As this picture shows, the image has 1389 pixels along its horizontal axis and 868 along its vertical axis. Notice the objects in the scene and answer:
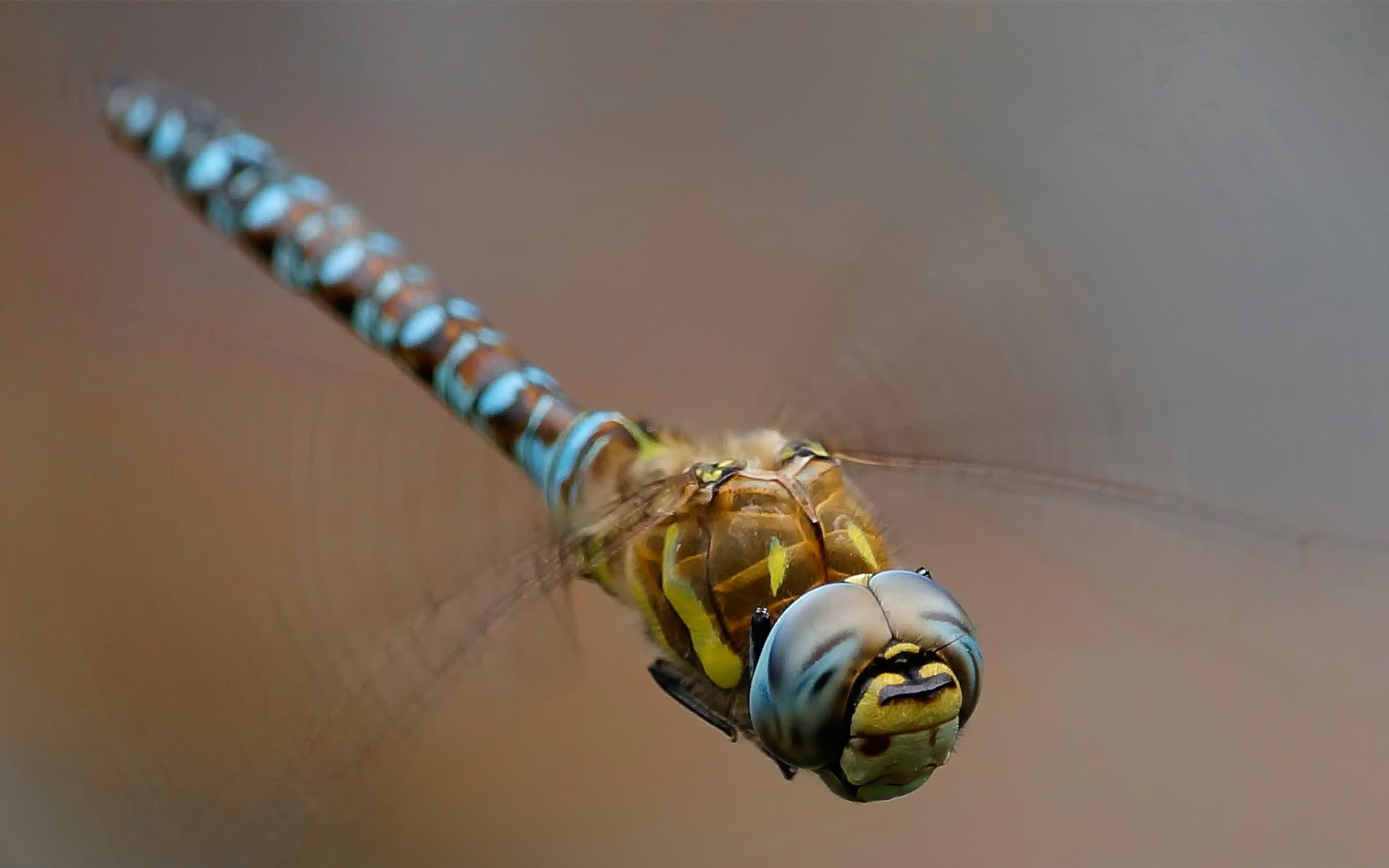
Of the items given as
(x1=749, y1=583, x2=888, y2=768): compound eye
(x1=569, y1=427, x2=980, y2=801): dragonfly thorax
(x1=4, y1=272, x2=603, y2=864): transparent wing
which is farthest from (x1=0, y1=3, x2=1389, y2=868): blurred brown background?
(x1=749, y1=583, x2=888, y2=768): compound eye

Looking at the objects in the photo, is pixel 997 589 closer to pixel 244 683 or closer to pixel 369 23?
pixel 244 683

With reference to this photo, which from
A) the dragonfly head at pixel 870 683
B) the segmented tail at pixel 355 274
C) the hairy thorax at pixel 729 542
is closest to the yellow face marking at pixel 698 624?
the hairy thorax at pixel 729 542

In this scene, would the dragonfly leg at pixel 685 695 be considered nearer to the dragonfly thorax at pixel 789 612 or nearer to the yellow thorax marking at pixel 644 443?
the dragonfly thorax at pixel 789 612

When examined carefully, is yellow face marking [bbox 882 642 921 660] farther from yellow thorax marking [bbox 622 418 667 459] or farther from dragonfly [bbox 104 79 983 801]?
yellow thorax marking [bbox 622 418 667 459]

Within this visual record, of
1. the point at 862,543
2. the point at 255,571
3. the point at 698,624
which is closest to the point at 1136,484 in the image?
the point at 862,543

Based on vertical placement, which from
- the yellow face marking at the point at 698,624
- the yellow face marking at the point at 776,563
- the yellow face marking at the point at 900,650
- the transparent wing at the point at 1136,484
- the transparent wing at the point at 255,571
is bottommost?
the transparent wing at the point at 255,571

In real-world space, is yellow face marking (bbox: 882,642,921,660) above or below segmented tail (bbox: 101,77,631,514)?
below
